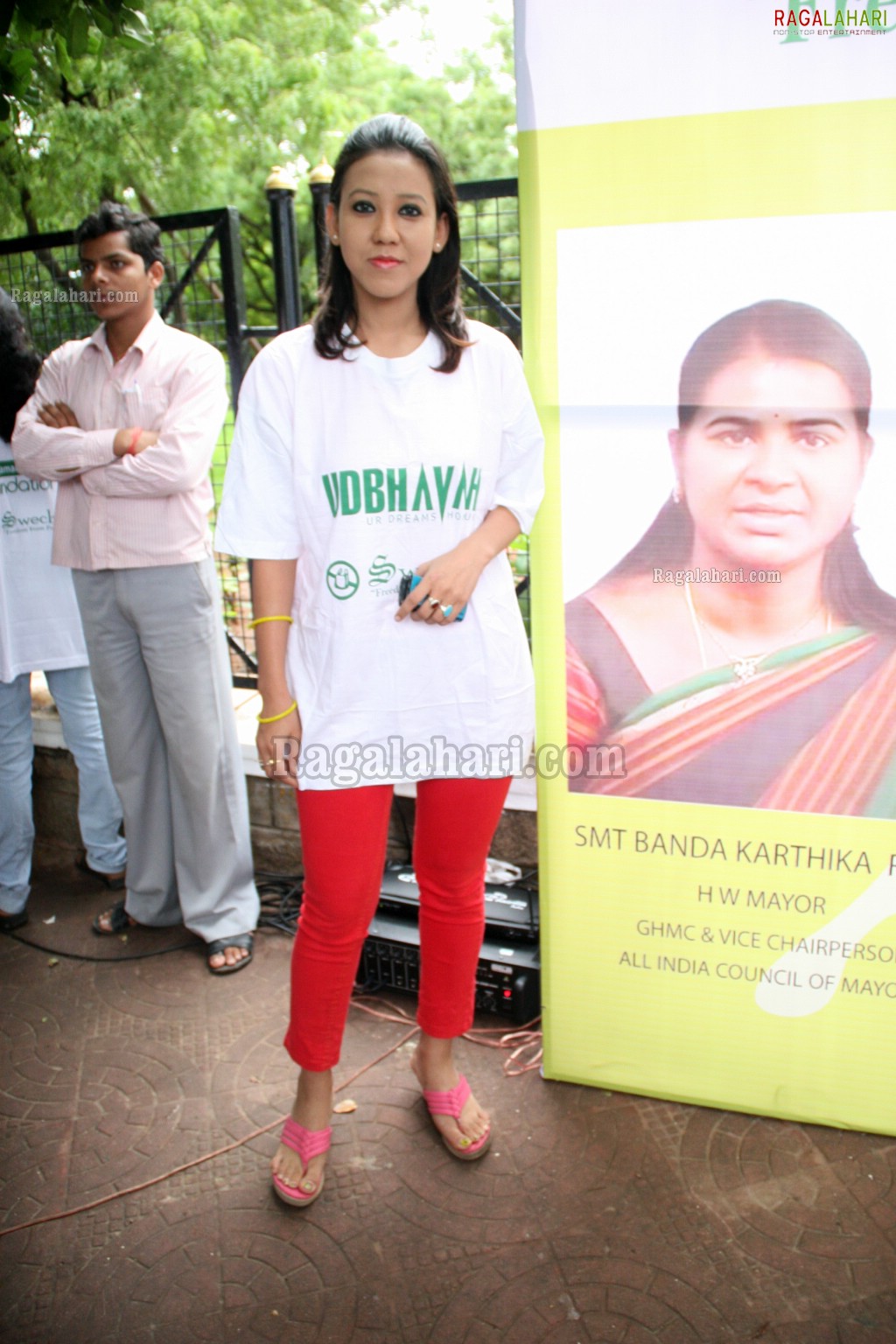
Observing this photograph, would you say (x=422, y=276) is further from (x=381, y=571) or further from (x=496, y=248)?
(x=496, y=248)

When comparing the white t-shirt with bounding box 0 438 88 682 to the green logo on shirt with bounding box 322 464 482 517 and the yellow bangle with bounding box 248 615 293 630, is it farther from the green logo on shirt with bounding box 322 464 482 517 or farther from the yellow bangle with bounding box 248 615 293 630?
the green logo on shirt with bounding box 322 464 482 517

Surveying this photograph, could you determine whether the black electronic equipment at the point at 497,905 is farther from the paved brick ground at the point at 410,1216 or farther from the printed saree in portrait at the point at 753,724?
the printed saree in portrait at the point at 753,724

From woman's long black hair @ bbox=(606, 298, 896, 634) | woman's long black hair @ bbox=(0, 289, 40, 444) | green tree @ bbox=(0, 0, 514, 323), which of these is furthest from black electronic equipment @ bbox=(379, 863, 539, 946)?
green tree @ bbox=(0, 0, 514, 323)

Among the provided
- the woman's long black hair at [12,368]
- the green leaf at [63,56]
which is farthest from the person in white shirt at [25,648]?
the green leaf at [63,56]

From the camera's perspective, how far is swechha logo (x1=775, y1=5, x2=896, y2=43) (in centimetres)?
163

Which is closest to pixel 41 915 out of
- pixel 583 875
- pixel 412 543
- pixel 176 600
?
pixel 176 600

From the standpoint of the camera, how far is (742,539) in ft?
6.26

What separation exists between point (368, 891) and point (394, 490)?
0.74 meters

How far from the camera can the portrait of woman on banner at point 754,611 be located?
181cm

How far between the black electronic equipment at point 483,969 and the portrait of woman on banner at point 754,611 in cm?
63

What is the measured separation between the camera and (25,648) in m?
3.00

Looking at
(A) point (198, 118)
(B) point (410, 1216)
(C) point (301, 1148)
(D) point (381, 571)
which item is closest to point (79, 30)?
(D) point (381, 571)

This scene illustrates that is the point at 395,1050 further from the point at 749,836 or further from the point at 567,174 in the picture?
the point at 567,174

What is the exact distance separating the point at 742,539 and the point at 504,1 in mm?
19735
